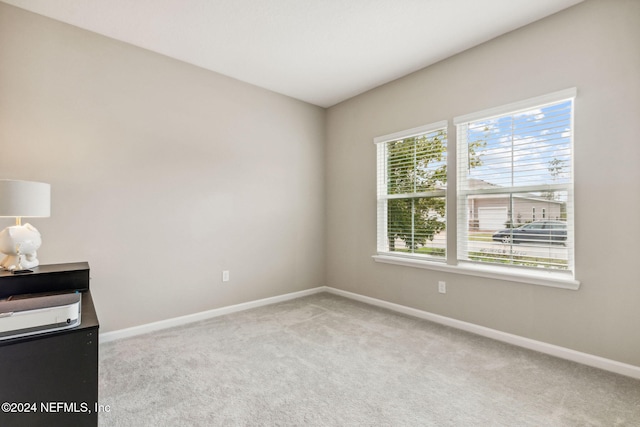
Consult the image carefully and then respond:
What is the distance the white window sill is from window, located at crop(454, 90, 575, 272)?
6 cm

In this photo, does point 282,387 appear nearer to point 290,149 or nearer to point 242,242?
point 242,242

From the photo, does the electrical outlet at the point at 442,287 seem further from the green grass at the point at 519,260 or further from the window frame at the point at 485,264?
the green grass at the point at 519,260

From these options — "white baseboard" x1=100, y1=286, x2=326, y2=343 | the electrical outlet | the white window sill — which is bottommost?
"white baseboard" x1=100, y1=286, x2=326, y2=343

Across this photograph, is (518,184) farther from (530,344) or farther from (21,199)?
(21,199)

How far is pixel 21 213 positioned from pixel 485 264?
3525 mm

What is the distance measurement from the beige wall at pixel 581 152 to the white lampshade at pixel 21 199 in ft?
10.5

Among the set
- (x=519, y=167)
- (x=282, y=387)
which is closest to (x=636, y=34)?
(x=519, y=167)

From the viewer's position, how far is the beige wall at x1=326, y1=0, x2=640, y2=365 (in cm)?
214

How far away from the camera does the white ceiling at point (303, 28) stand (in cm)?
233

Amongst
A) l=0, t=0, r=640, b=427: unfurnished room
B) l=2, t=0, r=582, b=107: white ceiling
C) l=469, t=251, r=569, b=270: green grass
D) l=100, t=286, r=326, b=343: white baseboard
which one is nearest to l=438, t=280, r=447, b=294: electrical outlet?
l=0, t=0, r=640, b=427: unfurnished room

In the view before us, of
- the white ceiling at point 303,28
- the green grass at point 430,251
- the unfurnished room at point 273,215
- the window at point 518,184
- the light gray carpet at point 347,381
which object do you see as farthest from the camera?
the green grass at point 430,251

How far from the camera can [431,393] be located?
196cm

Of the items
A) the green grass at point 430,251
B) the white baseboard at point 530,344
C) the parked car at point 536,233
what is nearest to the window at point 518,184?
the parked car at point 536,233

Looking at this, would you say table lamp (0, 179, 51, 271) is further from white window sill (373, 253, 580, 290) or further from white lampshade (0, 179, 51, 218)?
white window sill (373, 253, 580, 290)
